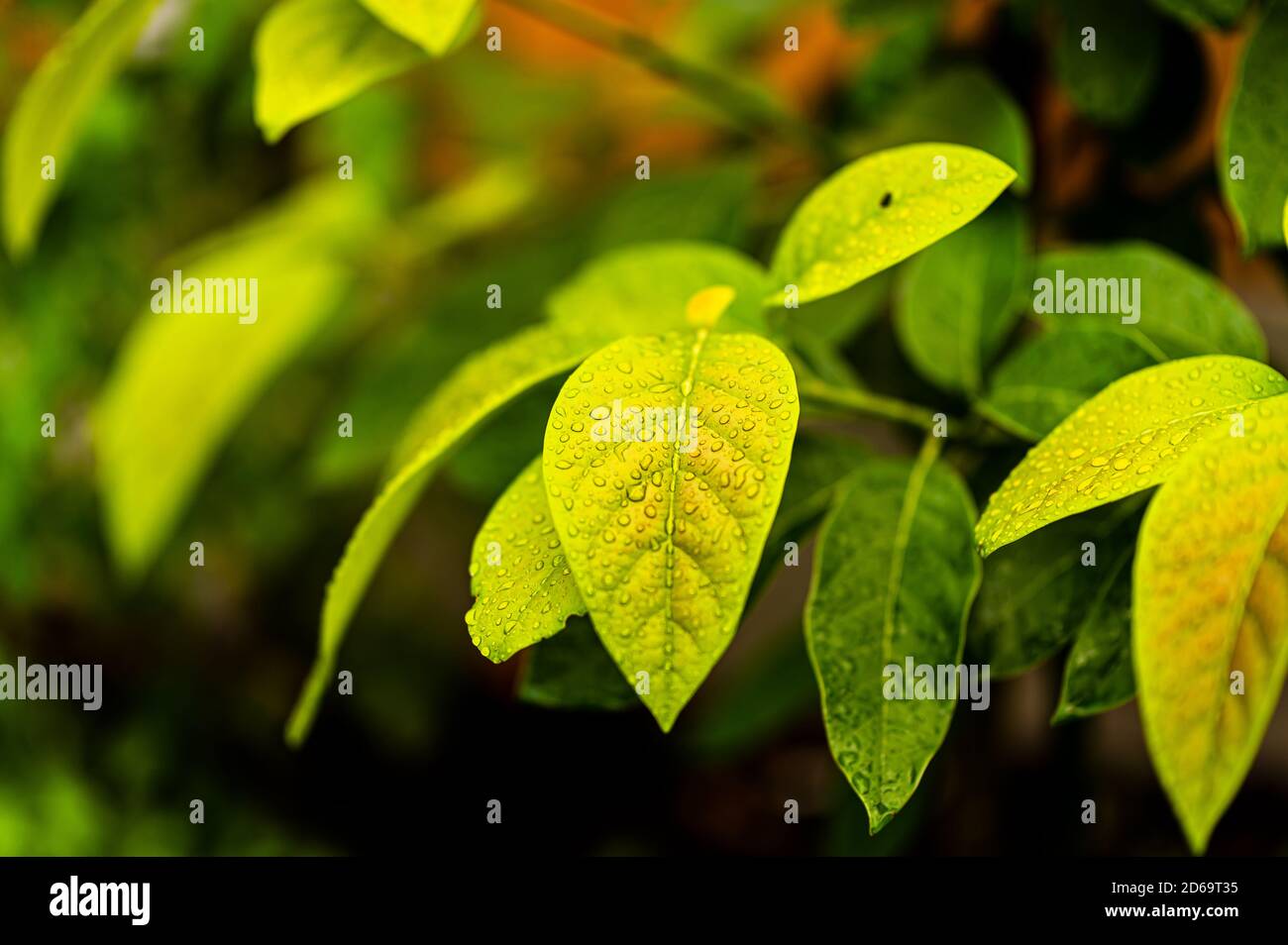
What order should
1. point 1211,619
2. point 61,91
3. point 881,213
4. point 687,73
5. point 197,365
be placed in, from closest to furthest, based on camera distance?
point 1211,619, point 881,213, point 61,91, point 687,73, point 197,365

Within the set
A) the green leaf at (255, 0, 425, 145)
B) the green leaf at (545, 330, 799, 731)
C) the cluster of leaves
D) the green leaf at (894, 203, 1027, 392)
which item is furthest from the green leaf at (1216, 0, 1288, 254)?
the green leaf at (255, 0, 425, 145)

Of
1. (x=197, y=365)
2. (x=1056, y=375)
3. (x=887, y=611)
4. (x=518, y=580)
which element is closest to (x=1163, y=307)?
(x=1056, y=375)

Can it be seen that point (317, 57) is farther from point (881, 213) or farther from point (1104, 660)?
point (1104, 660)

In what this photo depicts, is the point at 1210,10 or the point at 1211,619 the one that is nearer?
the point at 1211,619

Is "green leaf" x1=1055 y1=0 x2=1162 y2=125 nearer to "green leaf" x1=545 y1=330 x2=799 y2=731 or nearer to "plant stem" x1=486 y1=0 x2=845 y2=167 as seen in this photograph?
"plant stem" x1=486 y1=0 x2=845 y2=167

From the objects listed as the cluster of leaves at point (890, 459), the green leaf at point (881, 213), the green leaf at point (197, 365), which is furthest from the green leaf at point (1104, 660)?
the green leaf at point (197, 365)
